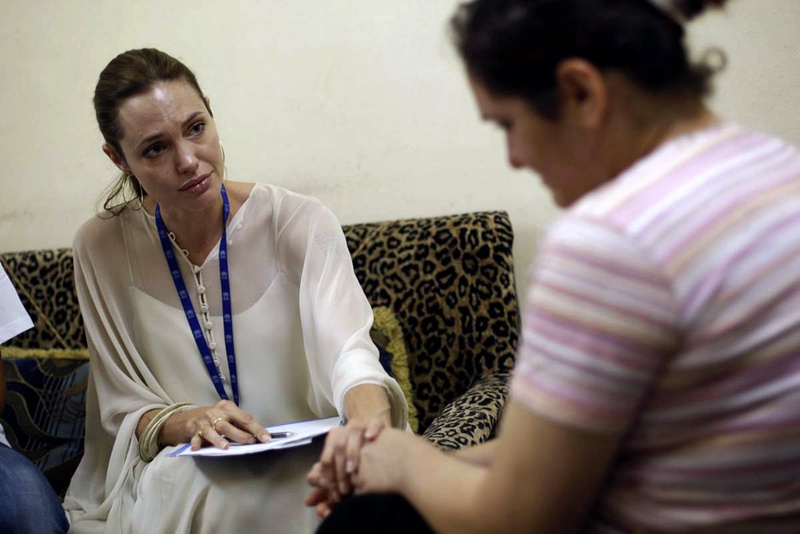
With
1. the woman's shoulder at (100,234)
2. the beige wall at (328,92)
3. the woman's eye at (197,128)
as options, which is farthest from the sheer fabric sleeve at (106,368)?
the beige wall at (328,92)

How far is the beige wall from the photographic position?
230 cm

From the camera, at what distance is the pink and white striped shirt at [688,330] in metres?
0.67

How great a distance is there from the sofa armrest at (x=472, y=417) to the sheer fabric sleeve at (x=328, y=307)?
0.11m

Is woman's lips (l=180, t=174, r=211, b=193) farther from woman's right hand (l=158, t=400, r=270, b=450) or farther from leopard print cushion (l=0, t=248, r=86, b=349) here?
leopard print cushion (l=0, t=248, r=86, b=349)

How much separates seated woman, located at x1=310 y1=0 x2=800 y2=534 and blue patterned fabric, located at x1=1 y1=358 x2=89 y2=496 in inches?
68.8

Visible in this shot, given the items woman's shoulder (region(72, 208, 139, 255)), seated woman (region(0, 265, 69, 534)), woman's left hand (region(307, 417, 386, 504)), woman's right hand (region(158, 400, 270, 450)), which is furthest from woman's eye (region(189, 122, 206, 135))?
woman's left hand (region(307, 417, 386, 504))

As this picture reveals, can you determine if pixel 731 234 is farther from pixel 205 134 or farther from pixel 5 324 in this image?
pixel 5 324

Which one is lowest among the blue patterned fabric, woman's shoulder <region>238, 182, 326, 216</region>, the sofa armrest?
the blue patterned fabric

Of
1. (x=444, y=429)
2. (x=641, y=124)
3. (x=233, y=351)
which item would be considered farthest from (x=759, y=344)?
(x=233, y=351)

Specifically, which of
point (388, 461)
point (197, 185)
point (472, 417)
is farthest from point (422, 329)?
point (388, 461)

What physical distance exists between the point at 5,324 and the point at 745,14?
79.4 inches

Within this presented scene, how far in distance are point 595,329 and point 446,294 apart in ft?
5.21

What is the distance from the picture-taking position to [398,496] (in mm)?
944

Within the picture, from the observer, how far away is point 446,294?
2266 mm
